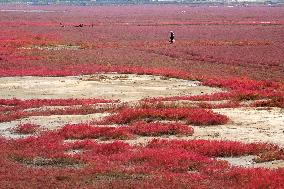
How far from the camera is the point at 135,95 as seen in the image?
31.7m

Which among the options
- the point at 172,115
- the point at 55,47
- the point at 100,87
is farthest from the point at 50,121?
the point at 55,47

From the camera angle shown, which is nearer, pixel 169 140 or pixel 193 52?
pixel 169 140

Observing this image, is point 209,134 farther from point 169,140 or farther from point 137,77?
point 137,77

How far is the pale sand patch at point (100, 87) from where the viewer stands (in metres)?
31.8

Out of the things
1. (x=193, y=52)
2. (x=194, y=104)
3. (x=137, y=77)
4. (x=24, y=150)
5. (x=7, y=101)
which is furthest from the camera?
(x=193, y=52)

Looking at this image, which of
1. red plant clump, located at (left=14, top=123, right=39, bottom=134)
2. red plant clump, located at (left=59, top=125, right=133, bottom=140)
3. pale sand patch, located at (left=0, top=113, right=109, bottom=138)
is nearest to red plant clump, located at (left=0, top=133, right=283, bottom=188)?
red plant clump, located at (left=59, top=125, right=133, bottom=140)

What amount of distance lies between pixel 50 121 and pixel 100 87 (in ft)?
35.8

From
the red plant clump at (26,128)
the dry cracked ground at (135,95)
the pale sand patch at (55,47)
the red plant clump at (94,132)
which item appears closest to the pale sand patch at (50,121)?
the dry cracked ground at (135,95)

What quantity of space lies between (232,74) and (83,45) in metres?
29.0

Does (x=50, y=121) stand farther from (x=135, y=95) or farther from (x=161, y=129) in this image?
(x=135, y=95)

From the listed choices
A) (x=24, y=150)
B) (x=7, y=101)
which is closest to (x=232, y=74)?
(x=7, y=101)

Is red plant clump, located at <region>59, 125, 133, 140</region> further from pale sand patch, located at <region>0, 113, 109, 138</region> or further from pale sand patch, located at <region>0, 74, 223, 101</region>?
pale sand patch, located at <region>0, 74, 223, 101</region>

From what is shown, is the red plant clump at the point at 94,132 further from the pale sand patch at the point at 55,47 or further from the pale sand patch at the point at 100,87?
the pale sand patch at the point at 55,47

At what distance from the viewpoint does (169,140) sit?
19.8m
